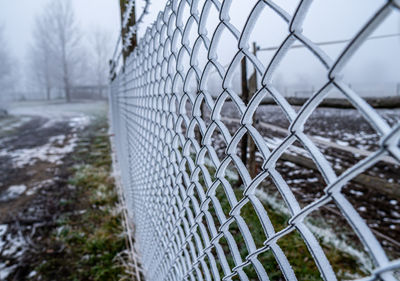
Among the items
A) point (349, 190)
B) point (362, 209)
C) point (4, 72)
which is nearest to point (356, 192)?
point (349, 190)

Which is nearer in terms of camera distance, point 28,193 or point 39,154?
point 28,193

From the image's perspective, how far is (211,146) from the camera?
2.92 ft

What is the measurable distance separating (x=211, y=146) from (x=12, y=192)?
4.90 m

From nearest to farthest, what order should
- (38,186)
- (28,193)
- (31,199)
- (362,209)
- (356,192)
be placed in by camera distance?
(362,209)
(356,192)
(31,199)
(28,193)
(38,186)

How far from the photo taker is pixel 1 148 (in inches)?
317

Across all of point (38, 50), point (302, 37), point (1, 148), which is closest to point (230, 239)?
point (302, 37)

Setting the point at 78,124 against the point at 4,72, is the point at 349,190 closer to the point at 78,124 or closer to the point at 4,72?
the point at 78,124

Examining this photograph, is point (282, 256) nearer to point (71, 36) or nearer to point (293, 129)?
point (293, 129)

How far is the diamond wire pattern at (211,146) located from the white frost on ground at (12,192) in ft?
11.0

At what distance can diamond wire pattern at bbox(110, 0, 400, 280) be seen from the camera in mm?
358

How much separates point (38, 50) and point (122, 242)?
36.4 meters

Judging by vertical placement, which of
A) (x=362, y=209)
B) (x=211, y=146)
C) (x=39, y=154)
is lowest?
(x=39, y=154)

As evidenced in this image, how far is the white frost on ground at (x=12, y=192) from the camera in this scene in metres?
4.31

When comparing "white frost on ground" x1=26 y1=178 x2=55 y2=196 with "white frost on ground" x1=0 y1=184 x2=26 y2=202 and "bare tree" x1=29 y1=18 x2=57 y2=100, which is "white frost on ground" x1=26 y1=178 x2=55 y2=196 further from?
"bare tree" x1=29 y1=18 x2=57 y2=100
